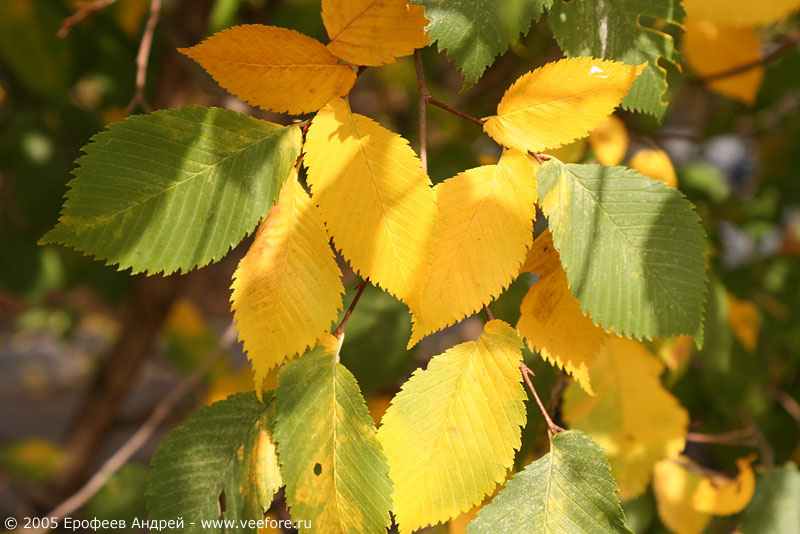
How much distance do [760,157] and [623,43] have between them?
1285 millimetres

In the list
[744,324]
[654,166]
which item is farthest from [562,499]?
[744,324]

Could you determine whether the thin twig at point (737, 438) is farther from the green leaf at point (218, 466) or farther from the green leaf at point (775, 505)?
the green leaf at point (218, 466)

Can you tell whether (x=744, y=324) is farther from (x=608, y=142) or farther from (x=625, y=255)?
A: (x=625, y=255)

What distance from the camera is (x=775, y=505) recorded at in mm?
508

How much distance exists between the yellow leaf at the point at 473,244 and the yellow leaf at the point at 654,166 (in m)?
0.22

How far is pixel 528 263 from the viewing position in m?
0.37

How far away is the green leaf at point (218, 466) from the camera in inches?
13.7

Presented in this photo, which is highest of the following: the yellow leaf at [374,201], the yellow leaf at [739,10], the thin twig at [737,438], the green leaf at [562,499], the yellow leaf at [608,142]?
the yellow leaf at [374,201]

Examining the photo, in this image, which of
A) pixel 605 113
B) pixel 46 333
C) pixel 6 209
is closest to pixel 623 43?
pixel 605 113

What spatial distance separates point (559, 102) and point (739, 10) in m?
0.32

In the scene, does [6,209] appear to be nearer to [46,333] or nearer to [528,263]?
[528,263]

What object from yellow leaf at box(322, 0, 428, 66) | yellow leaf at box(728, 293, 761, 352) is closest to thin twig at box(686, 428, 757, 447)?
yellow leaf at box(728, 293, 761, 352)

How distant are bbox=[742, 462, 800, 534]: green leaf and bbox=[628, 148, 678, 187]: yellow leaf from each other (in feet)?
0.89

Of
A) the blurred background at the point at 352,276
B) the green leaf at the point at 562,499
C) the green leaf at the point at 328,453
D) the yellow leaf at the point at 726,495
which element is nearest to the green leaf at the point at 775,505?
the yellow leaf at the point at 726,495
